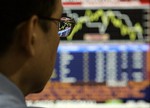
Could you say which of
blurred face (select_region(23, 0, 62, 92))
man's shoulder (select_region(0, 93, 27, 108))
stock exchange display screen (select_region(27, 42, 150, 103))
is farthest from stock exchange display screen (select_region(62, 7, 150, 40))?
man's shoulder (select_region(0, 93, 27, 108))

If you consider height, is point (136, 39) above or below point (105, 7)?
below

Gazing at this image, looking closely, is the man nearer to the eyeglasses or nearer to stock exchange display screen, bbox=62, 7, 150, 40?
the eyeglasses

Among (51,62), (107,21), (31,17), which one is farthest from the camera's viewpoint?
(107,21)

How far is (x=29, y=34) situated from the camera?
28.4 inches

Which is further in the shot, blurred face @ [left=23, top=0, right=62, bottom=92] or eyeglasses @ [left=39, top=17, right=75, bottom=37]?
eyeglasses @ [left=39, top=17, right=75, bottom=37]

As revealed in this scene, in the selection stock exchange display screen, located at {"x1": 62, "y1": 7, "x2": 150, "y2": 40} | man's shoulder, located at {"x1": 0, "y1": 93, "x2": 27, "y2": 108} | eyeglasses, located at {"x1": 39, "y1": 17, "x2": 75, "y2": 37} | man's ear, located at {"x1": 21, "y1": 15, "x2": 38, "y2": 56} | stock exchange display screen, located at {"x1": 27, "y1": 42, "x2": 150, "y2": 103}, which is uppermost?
man's ear, located at {"x1": 21, "y1": 15, "x2": 38, "y2": 56}

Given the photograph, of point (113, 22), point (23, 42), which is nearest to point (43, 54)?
point (23, 42)

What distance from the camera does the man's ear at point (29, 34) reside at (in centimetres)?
72

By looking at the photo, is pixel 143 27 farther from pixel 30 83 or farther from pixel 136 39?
pixel 30 83

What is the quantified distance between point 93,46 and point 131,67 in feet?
0.62

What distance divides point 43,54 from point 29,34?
7 cm

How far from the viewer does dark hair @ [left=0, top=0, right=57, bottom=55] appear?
705mm

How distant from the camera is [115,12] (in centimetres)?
187

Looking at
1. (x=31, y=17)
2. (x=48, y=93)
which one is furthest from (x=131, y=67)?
(x=31, y=17)
